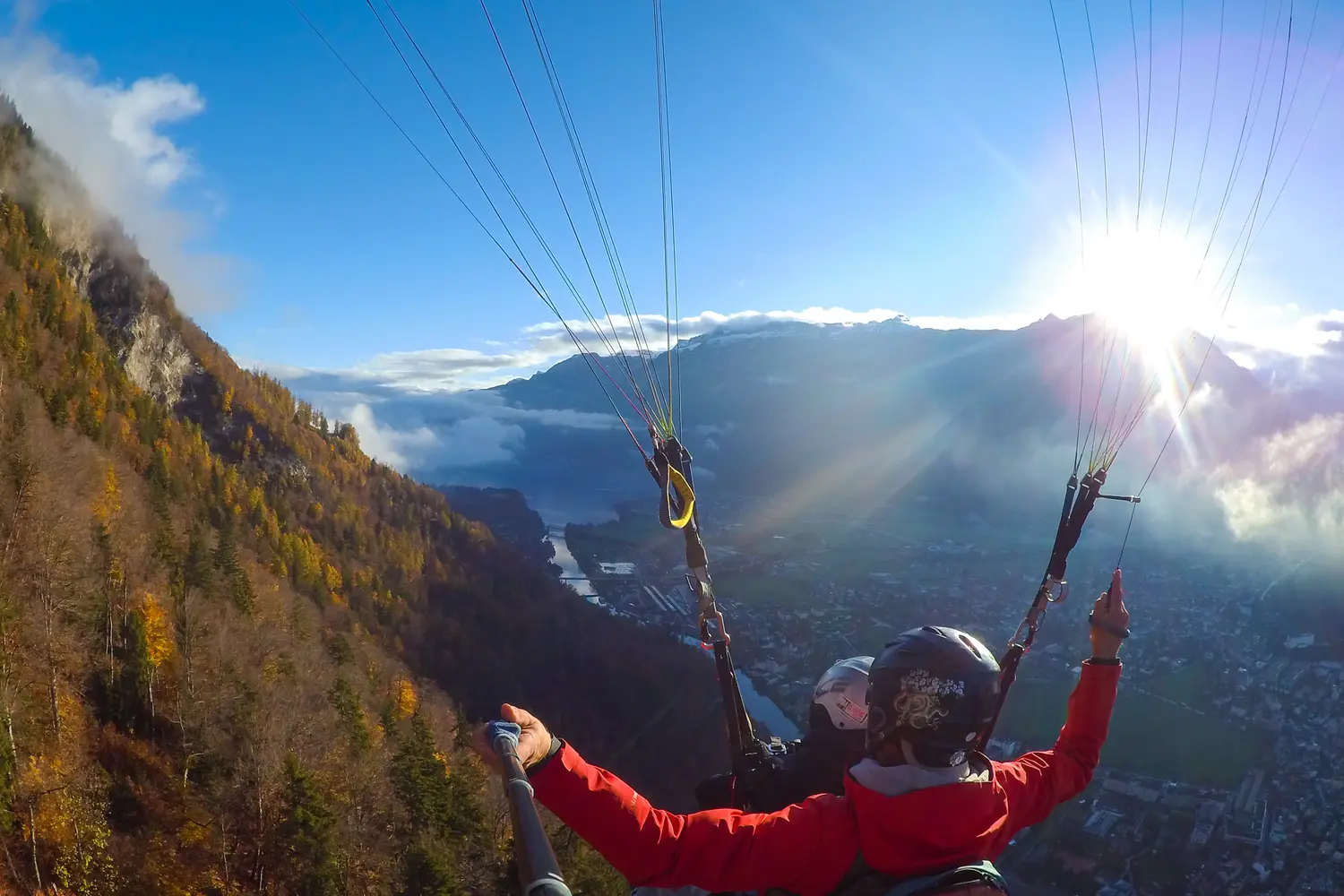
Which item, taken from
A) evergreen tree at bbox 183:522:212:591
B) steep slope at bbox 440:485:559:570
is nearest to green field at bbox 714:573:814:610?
steep slope at bbox 440:485:559:570

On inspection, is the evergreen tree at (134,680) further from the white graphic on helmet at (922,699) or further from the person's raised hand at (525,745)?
the white graphic on helmet at (922,699)

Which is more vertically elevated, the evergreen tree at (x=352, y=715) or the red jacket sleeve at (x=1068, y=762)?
the red jacket sleeve at (x=1068, y=762)

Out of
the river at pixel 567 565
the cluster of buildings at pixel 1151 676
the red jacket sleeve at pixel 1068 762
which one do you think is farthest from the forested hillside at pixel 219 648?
the red jacket sleeve at pixel 1068 762

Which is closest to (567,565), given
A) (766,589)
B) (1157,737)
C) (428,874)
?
(766,589)

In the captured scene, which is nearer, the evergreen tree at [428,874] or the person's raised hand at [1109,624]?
the person's raised hand at [1109,624]

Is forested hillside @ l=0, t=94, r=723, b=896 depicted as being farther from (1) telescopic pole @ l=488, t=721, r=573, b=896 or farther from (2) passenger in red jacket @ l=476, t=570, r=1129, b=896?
(1) telescopic pole @ l=488, t=721, r=573, b=896
